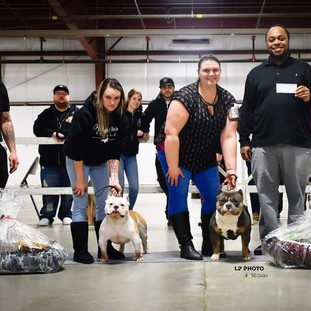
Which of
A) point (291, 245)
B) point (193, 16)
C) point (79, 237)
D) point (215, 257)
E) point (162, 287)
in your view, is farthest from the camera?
point (193, 16)

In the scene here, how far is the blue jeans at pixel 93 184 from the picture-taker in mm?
3502

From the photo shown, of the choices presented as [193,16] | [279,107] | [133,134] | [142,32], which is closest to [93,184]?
→ [279,107]

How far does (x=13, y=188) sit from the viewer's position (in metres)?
3.49

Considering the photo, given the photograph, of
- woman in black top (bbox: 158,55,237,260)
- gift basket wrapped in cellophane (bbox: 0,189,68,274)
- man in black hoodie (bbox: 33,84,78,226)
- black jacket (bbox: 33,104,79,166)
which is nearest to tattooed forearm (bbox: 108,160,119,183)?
woman in black top (bbox: 158,55,237,260)

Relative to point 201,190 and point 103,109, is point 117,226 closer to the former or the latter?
point 201,190

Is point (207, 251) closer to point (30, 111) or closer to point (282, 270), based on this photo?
point (282, 270)

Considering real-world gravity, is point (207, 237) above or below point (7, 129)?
below

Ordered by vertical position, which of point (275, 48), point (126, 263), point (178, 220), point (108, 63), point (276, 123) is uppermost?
point (108, 63)

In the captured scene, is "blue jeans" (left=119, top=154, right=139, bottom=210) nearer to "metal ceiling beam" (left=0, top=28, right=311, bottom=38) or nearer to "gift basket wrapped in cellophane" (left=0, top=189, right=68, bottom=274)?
"gift basket wrapped in cellophane" (left=0, top=189, right=68, bottom=274)

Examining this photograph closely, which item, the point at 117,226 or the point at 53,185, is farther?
the point at 53,185

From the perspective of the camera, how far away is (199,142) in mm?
3488

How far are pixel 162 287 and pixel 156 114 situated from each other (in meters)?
2.70

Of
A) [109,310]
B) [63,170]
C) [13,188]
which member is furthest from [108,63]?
[109,310]

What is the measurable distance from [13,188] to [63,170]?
6.95 feet
